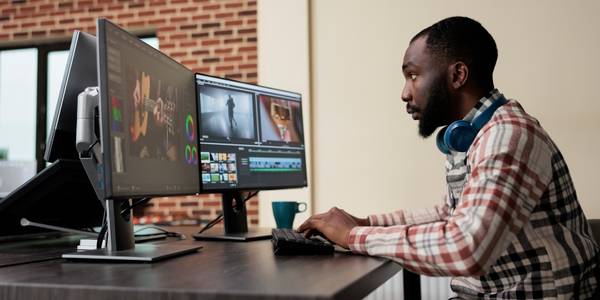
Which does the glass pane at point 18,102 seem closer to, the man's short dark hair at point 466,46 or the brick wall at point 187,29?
the brick wall at point 187,29

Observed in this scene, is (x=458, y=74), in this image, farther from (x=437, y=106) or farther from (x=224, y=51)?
(x=224, y=51)

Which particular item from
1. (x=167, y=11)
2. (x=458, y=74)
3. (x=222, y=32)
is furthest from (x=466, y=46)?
(x=167, y=11)

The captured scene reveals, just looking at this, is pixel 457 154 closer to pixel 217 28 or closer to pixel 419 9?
pixel 419 9

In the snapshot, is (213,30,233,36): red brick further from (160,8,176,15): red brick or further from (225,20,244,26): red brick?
(160,8,176,15): red brick

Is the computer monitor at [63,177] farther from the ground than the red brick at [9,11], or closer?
closer

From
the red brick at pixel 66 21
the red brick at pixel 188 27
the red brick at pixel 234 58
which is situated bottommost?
the red brick at pixel 234 58

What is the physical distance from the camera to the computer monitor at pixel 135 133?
3.93 feet

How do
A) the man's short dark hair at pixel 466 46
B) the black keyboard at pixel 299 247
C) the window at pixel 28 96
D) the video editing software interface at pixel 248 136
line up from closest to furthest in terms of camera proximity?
1. the black keyboard at pixel 299 247
2. the man's short dark hair at pixel 466 46
3. the video editing software interface at pixel 248 136
4. the window at pixel 28 96

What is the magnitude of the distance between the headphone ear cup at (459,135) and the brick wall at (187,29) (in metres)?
2.70

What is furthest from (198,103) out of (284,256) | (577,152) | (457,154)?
(577,152)

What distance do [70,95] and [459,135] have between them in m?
1.06

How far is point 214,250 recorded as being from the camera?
59.6 inches

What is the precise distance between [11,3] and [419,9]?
327 centimetres

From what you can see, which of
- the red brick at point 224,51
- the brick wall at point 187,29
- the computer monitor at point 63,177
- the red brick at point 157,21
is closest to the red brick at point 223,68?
the brick wall at point 187,29
